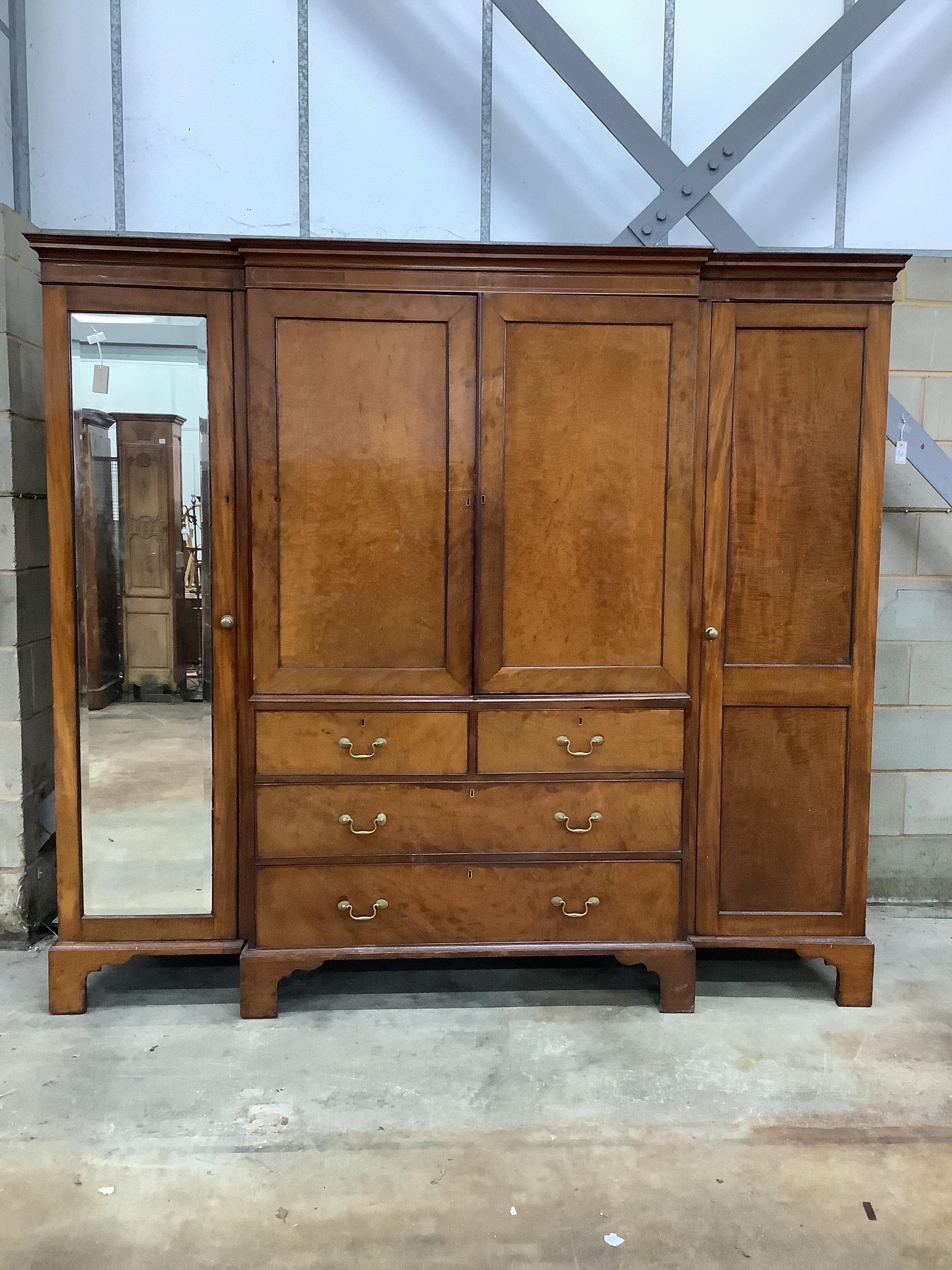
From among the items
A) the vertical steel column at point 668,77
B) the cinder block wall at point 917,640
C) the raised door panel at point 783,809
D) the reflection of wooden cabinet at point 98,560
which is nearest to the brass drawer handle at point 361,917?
the reflection of wooden cabinet at point 98,560

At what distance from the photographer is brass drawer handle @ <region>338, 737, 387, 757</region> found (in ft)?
Answer: 7.65

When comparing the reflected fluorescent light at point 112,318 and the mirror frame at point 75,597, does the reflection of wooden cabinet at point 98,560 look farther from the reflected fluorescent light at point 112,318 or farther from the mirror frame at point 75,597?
the reflected fluorescent light at point 112,318

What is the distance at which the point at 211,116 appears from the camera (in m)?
2.93

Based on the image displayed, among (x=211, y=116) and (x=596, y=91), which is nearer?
(x=596, y=91)

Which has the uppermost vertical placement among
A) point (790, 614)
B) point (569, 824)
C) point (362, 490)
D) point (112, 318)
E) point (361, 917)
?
point (112, 318)

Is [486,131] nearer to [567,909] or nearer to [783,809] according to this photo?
[783,809]

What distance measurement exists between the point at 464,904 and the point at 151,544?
1234 mm

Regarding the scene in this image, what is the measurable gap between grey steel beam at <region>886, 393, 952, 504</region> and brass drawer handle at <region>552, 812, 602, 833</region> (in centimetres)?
155

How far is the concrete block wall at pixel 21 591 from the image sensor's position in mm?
2658

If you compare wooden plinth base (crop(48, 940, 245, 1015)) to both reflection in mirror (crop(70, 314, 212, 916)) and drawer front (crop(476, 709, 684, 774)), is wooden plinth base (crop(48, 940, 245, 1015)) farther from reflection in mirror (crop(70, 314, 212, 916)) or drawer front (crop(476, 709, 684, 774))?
drawer front (crop(476, 709, 684, 774))

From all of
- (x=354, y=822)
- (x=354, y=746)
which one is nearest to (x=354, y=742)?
(x=354, y=746)

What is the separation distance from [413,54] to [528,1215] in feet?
10.6

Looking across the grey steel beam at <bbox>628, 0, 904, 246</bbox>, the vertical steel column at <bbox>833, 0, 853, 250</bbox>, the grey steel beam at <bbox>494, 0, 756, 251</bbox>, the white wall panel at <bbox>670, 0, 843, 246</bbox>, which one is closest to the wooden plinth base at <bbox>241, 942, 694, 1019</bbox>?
the grey steel beam at <bbox>494, 0, 756, 251</bbox>

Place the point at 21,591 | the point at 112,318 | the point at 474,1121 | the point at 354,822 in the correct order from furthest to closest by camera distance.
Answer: the point at 21,591, the point at 354,822, the point at 112,318, the point at 474,1121
